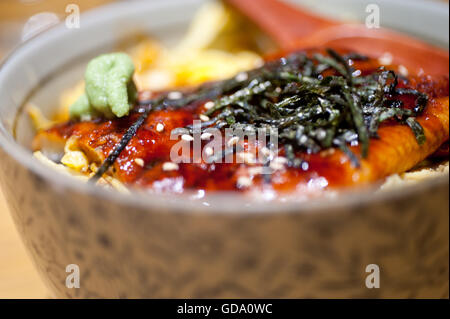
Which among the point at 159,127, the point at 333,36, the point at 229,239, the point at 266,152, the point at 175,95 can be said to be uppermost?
the point at 333,36

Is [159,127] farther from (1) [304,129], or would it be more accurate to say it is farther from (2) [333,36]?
(2) [333,36]

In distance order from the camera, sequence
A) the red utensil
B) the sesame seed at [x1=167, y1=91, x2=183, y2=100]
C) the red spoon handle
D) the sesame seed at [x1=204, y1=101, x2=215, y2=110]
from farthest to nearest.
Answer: the red spoon handle, the red utensil, the sesame seed at [x1=167, y1=91, x2=183, y2=100], the sesame seed at [x1=204, y1=101, x2=215, y2=110]

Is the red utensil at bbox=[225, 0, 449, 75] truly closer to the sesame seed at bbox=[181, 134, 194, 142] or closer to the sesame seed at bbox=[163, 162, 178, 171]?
the sesame seed at bbox=[181, 134, 194, 142]

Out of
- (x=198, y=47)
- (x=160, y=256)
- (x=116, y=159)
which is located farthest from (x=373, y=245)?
(x=198, y=47)

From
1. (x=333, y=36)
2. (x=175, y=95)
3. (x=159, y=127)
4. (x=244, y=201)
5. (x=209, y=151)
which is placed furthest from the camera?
(x=333, y=36)

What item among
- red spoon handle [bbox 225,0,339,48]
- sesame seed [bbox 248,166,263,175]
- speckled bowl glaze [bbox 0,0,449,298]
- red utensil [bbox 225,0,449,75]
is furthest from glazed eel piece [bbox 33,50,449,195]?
red spoon handle [bbox 225,0,339,48]

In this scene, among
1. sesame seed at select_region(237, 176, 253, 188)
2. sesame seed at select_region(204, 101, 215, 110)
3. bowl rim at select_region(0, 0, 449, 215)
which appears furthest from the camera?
sesame seed at select_region(204, 101, 215, 110)

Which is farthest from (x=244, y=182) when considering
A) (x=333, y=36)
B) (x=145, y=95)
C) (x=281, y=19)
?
(x=281, y=19)
